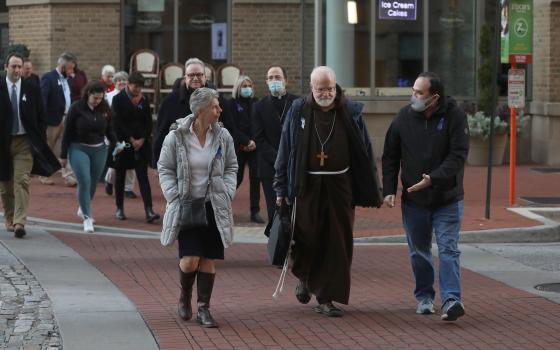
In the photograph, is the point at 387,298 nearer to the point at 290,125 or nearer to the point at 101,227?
the point at 290,125

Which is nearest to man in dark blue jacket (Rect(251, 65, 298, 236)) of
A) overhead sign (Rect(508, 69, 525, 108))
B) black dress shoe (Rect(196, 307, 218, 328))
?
black dress shoe (Rect(196, 307, 218, 328))

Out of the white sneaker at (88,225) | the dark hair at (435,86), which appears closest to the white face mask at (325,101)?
the dark hair at (435,86)

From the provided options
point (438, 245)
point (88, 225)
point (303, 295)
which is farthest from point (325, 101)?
point (88, 225)

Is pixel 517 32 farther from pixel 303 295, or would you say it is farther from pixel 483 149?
pixel 303 295

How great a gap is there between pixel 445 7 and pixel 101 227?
10008 millimetres

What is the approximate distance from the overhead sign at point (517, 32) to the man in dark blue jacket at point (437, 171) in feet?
21.6

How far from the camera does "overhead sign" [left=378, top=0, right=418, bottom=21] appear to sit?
22109 mm

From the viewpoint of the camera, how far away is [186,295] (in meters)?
9.15

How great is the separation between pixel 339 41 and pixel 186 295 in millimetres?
13595

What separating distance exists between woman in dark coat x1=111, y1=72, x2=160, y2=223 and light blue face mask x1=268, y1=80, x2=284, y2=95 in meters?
3.26

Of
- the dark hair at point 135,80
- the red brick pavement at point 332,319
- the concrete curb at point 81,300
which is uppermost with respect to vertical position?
the dark hair at point 135,80

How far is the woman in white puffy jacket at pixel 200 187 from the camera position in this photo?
29.4 feet

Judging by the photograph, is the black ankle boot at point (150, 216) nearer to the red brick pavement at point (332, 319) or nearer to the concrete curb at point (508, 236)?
the red brick pavement at point (332, 319)

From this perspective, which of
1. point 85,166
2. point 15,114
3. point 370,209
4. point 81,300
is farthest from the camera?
point 370,209
